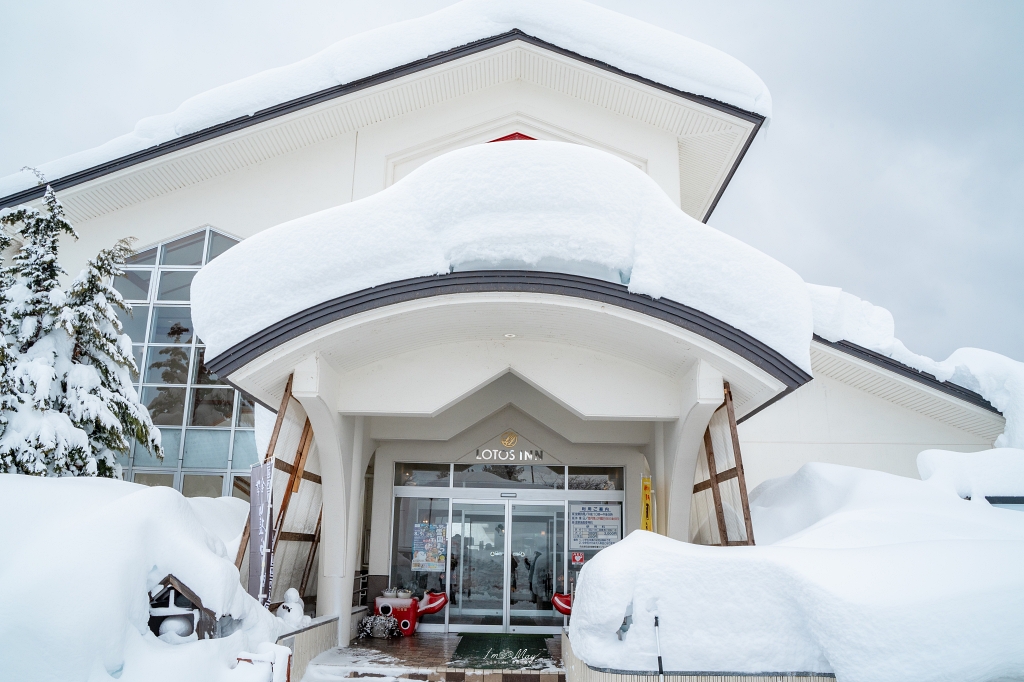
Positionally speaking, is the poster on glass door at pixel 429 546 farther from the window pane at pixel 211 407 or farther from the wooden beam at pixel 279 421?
the wooden beam at pixel 279 421

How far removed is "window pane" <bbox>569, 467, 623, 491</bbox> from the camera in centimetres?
1255

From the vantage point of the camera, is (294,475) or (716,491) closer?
(716,491)

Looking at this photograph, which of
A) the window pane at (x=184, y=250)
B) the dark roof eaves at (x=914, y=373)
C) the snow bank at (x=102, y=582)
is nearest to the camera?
the snow bank at (x=102, y=582)

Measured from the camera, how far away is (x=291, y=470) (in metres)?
8.73

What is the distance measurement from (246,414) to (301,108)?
16.7 feet

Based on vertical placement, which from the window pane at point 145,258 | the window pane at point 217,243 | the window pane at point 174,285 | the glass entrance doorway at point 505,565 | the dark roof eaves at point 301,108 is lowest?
the glass entrance doorway at point 505,565

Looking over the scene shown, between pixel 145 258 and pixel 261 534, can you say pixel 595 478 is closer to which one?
pixel 261 534

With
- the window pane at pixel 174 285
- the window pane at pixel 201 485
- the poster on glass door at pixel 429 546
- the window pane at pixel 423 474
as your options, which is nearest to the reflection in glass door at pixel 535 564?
the poster on glass door at pixel 429 546

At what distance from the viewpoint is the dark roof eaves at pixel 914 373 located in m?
11.2

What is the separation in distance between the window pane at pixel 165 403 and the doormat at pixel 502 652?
585 centimetres

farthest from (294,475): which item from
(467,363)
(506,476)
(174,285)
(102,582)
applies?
(174,285)

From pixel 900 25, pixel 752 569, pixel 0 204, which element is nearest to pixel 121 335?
pixel 0 204

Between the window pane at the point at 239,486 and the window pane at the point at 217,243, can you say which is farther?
the window pane at the point at 217,243

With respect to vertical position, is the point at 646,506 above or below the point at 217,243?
below
